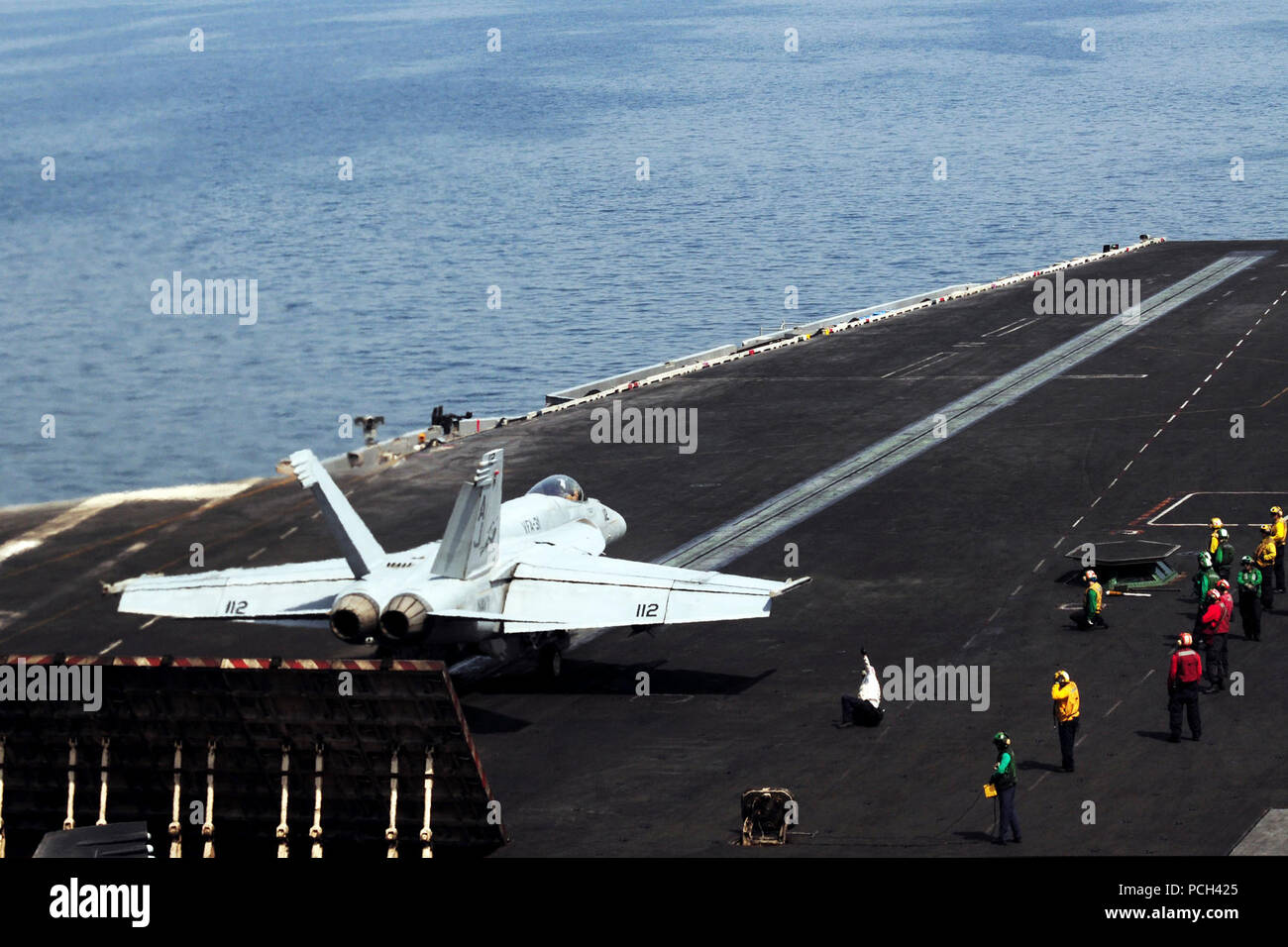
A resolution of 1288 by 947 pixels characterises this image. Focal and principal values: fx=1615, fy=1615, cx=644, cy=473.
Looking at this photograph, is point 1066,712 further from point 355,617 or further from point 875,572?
point 875,572

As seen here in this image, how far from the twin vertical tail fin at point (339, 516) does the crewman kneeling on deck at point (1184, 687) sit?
1607cm

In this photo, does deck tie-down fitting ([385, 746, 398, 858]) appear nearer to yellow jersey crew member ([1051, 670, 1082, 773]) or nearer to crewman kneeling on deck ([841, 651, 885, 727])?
crewman kneeling on deck ([841, 651, 885, 727])

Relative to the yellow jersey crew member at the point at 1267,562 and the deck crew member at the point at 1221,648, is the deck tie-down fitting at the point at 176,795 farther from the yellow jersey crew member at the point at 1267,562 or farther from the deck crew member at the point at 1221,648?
the yellow jersey crew member at the point at 1267,562

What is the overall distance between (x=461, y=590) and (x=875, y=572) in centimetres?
1528

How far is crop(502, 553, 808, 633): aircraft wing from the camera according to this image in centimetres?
3381

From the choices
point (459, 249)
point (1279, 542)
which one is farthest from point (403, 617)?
point (459, 249)

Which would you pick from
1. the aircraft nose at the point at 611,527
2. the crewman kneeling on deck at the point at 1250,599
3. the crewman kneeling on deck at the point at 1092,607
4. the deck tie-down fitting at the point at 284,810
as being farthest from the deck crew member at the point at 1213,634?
the deck tie-down fitting at the point at 284,810

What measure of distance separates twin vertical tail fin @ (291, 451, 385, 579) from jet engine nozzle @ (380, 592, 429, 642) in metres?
1.22

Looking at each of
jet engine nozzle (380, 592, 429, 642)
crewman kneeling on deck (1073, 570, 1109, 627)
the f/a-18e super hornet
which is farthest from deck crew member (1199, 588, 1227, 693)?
jet engine nozzle (380, 592, 429, 642)

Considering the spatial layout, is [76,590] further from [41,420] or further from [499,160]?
[499,160]

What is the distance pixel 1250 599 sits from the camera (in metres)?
37.5

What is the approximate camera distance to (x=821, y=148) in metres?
191

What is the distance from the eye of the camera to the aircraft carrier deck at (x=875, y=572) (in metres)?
29.6
